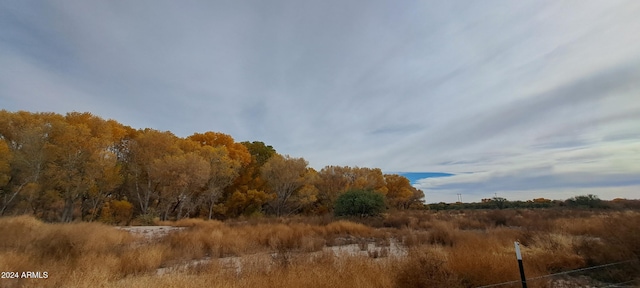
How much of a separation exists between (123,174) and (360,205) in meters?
23.4

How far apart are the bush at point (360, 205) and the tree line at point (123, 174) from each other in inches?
129

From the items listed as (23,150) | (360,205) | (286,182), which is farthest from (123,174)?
(360,205)

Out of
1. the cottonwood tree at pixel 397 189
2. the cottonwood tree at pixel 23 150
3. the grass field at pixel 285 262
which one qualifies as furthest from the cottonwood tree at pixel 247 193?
the cottonwood tree at pixel 397 189

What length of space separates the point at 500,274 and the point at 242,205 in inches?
1351

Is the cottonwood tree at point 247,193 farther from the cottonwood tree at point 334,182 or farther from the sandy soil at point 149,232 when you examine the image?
the sandy soil at point 149,232

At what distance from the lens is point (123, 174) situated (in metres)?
26.6

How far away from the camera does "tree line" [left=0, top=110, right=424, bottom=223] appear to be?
20.5 m

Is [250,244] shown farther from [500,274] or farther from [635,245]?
[635,245]

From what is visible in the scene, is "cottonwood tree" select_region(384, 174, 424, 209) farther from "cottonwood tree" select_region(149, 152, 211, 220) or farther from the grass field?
the grass field

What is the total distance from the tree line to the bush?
3281mm

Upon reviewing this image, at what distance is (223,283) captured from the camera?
5.00m

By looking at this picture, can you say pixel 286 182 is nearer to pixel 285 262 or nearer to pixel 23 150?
pixel 23 150

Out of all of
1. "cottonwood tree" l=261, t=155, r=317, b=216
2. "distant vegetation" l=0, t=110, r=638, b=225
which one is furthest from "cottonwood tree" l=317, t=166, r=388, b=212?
"cottonwood tree" l=261, t=155, r=317, b=216

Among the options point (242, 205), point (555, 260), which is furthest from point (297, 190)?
point (555, 260)
